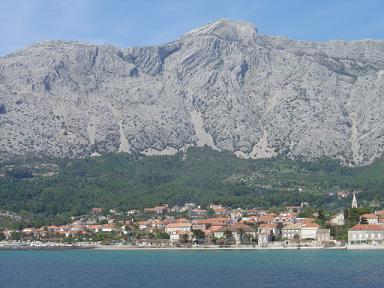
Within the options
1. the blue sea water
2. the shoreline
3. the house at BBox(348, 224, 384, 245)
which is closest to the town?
the house at BBox(348, 224, 384, 245)

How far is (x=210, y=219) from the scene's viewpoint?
175 meters

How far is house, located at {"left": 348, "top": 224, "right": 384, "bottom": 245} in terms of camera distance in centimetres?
13862

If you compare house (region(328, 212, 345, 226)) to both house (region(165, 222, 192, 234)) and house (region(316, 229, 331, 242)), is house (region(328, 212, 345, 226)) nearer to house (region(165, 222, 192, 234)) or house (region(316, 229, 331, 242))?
house (region(316, 229, 331, 242))

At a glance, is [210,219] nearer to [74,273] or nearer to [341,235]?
[341,235]

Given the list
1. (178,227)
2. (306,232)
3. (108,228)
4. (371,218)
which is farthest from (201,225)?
(371,218)

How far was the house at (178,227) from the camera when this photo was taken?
16575 centimetres

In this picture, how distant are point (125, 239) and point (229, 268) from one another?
7401 cm

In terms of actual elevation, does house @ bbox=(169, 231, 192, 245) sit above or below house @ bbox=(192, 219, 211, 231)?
below

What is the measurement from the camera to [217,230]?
160 metres

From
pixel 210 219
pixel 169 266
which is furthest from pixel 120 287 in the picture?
pixel 210 219

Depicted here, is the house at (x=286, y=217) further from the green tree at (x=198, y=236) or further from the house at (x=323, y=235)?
the house at (x=323, y=235)

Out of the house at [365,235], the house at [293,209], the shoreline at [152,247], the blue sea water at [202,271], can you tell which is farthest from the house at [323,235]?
the house at [293,209]

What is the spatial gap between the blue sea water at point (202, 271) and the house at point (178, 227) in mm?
46362

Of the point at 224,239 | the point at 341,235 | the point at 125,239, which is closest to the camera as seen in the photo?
the point at 341,235
